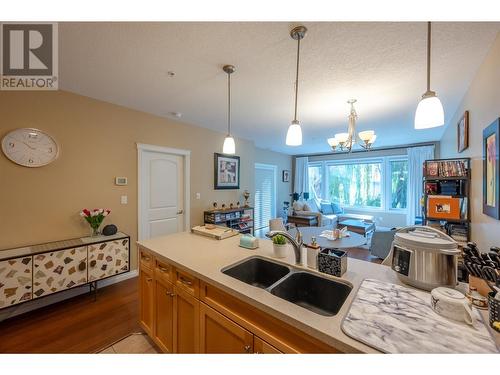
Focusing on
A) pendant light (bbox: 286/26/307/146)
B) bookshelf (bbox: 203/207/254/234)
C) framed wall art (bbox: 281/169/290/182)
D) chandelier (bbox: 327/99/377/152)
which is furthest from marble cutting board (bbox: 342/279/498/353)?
framed wall art (bbox: 281/169/290/182)

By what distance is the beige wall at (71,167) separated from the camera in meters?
2.05

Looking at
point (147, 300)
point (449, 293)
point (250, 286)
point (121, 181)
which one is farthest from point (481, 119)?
point (121, 181)

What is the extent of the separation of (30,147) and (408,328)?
3.29 meters

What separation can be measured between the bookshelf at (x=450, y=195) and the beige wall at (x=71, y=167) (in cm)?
355

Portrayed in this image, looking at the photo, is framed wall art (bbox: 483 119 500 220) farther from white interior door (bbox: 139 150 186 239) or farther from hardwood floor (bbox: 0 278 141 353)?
white interior door (bbox: 139 150 186 239)

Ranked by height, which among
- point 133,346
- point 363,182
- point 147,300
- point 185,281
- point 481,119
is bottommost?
point 133,346

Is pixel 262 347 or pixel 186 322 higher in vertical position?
pixel 262 347

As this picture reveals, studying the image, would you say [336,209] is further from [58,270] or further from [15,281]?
[15,281]

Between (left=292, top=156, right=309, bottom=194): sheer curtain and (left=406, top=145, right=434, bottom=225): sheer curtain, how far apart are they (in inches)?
111

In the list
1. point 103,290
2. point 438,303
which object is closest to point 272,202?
point 103,290

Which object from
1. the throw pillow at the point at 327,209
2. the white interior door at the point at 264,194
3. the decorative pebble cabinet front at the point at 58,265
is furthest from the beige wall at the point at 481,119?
the white interior door at the point at 264,194

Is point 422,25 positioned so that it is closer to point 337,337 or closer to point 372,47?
Result: point 372,47

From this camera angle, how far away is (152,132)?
3.11 m

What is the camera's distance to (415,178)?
17.3 ft
